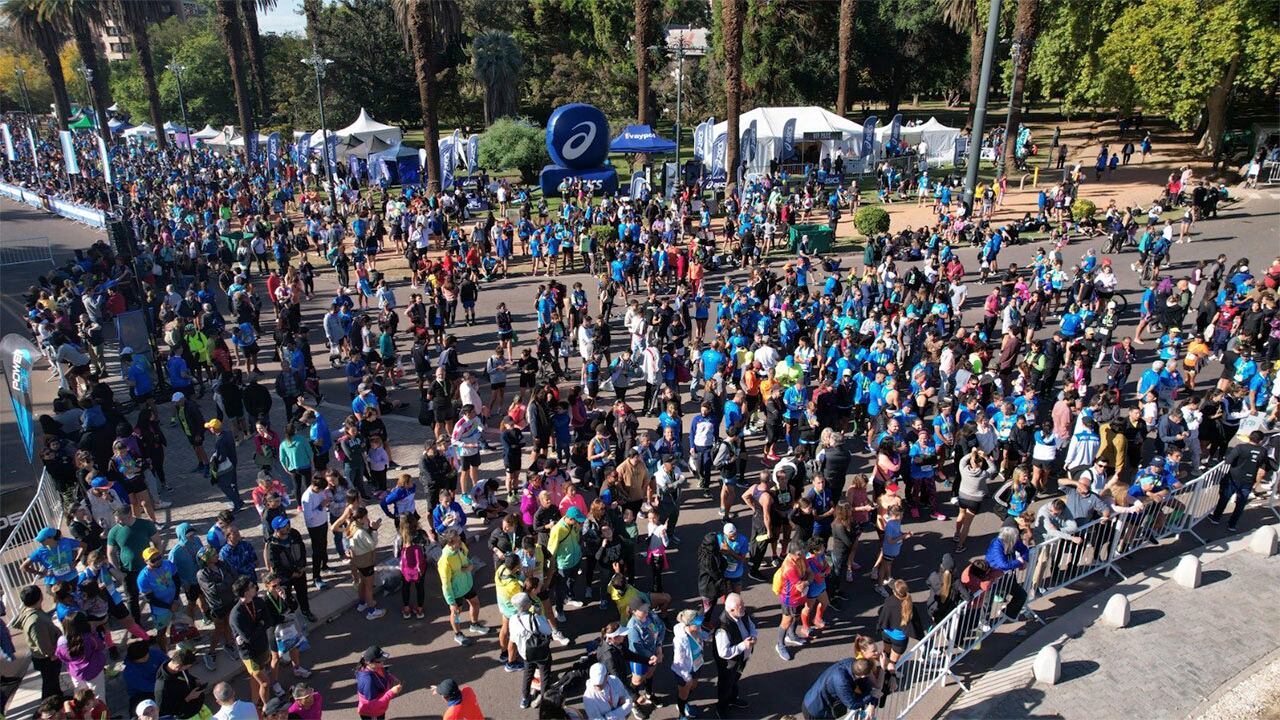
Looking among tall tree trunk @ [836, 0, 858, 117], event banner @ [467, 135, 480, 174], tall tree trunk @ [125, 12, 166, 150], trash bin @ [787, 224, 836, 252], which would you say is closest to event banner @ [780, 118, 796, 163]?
tall tree trunk @ [836, 0, 858, 117]

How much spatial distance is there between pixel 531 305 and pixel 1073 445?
13.2 m

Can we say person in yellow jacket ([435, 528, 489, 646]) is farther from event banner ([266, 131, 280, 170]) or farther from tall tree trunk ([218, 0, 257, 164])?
tall tree trunk ([218, 0, 257, 164])

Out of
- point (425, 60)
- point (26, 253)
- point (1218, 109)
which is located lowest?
point (26, 253)

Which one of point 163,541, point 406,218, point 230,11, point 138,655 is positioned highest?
point 230,11

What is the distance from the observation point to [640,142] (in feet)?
117

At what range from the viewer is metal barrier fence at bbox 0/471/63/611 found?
9.30 meters

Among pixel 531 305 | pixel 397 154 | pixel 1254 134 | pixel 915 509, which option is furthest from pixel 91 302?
pixel 1254 134

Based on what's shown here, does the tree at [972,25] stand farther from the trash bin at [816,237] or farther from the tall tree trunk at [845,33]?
the trash bin at [816,237]

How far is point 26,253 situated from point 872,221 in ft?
97.4

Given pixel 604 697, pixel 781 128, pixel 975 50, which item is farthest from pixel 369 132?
pixel 604 697

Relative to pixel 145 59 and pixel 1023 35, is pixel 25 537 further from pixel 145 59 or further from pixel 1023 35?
pixel 145 59

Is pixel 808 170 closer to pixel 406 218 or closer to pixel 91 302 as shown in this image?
pixel 406 218

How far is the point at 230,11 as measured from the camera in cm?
4116

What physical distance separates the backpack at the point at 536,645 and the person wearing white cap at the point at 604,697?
74cm
